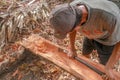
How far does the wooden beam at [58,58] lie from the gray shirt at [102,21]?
58 cm

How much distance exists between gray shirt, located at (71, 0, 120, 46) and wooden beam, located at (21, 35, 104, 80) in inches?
23.0

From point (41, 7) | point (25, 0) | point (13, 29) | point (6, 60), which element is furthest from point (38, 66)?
point (25, 0)

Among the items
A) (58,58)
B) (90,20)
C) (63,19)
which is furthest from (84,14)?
(58,58)

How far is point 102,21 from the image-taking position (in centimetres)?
195

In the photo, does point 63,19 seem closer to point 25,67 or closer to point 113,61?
point 113,61

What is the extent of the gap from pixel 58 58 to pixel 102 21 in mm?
1009

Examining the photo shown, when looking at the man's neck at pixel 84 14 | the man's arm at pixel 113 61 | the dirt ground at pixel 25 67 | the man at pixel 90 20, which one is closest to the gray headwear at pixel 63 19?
the man at pixel 90 20

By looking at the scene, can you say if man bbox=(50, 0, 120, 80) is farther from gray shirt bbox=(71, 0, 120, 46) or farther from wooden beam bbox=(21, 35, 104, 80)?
wooden beam bbox=(21, 35, 104, 80)

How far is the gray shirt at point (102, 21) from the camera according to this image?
6.31 ft

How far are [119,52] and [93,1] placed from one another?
1.81 ft

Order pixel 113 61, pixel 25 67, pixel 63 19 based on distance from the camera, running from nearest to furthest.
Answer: pixel 63 19
pixel 113 61
pixel 25 67

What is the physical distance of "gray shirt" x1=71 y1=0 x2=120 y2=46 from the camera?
192 centimetres

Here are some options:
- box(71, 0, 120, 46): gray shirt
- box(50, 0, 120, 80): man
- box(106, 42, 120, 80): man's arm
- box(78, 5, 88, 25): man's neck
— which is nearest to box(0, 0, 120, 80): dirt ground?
box(106, 42, 120, 80): man's arm

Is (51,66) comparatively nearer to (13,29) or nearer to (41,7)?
(13,29)
